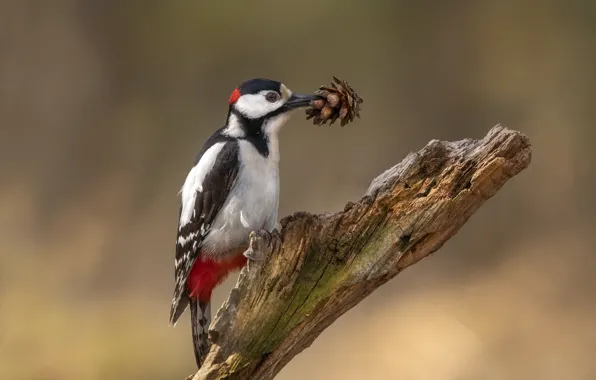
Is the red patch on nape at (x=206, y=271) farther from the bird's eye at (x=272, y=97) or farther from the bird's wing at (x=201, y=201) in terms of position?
the bird's eye at (x=272, y=97)

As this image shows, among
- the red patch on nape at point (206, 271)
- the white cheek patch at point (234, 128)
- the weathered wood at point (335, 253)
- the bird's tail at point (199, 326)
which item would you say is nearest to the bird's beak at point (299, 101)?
the white cheek patch at point (234, 128)

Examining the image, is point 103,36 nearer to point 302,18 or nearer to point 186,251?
point 302,18

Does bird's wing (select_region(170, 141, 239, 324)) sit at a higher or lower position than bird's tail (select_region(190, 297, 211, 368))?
higher

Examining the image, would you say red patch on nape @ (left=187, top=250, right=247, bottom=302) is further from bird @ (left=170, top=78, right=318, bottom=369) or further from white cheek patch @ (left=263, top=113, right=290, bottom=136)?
white cheek patch @ (left=263, top=113, right=290, bottom=136)

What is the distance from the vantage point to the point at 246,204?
2098 mm

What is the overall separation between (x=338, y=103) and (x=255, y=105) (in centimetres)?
24

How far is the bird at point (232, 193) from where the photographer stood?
82.4 inches

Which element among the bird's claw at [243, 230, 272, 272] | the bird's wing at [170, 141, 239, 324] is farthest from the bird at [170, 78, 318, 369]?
the bird's claw at [243, 230, 272, 272]

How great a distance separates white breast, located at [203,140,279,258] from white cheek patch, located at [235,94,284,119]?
0.08 m

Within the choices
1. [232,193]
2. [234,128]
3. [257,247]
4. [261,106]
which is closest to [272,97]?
[261,106]

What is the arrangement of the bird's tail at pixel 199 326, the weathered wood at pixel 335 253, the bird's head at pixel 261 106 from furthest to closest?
the bird's tail at pixel 199 326, the bird's head at pixel 261 106, the weathered wood at pixel 335 253

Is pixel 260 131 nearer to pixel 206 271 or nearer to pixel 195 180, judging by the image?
pixel 195 180

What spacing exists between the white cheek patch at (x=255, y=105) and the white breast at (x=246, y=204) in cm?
8

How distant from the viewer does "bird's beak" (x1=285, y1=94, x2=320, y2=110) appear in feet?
6.67
